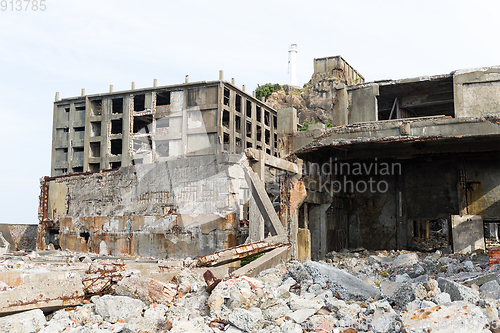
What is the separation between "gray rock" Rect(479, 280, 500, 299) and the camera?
542 cm

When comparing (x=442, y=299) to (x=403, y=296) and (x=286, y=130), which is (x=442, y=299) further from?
(x=286, y=130)

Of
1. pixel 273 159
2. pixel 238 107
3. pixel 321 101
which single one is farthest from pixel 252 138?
pixel 273 159

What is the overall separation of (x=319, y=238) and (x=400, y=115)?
598 centimetres

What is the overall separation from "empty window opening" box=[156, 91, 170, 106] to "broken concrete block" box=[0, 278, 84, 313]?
28968 millimetres

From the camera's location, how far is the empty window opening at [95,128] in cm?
3562

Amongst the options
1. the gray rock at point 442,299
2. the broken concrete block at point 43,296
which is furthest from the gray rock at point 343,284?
the broken concrete block at point 43,296

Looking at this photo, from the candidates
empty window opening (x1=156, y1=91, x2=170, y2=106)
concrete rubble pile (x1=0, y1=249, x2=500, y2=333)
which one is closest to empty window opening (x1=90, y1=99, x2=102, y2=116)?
empty window opening (x1=156, y1=91, x2=170, y2=106)

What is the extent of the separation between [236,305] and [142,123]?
31.1 m

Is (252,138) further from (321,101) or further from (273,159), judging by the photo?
(273,159)

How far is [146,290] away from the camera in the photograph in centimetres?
541

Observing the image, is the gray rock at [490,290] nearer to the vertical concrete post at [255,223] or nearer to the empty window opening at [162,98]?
the vertical concrete post at [255,223]

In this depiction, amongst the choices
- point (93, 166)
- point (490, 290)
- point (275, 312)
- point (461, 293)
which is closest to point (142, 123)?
point (93, 166)

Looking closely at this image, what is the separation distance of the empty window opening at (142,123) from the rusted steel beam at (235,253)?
26.3 m

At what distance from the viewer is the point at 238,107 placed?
34.2 metres
